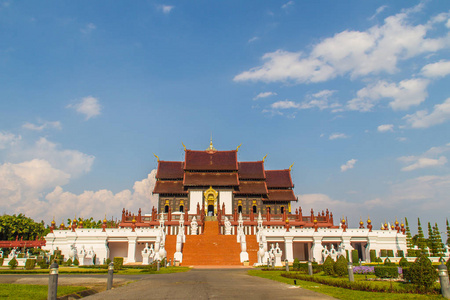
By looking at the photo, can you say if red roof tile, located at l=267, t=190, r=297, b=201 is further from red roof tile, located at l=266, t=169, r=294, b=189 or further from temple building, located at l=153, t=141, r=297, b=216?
red roof tile, located at l=266, t=169, r=294, b=189

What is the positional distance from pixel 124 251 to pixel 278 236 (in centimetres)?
1402

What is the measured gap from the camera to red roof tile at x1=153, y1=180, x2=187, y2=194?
46216 millimetres

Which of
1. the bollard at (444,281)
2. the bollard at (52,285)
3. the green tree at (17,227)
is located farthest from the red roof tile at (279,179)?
the bollard at (52,285)

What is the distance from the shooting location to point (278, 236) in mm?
32375

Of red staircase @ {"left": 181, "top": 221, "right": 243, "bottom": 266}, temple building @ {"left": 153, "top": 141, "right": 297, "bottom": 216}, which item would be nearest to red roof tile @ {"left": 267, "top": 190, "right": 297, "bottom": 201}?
temple building @ {"left": 153, "top": 141, "right": 297, "bottom": 216}

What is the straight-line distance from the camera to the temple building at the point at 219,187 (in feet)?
152

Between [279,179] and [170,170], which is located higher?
[170,170]

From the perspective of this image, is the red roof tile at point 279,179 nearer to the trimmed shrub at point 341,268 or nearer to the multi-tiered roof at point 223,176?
the multi-tiered roof at point 223,176

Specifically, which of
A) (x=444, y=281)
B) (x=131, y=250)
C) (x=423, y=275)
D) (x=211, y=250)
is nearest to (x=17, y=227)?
(x=131, y=250)

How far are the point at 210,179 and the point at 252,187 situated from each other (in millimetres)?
5527

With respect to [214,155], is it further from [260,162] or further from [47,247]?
[47,247]

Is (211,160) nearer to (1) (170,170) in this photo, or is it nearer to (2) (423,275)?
(1) (170,170)

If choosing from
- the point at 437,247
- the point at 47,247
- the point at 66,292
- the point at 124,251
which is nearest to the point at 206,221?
the point at 124,251

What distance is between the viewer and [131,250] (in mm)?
31844
